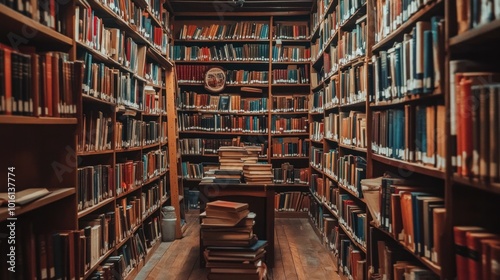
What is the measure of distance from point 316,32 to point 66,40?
435 centimetres

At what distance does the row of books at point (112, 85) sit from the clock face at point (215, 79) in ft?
7.33

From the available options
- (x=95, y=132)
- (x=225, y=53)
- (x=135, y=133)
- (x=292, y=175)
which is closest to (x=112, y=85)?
(x=95, y=132)

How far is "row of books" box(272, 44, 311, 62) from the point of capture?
6.54 meters

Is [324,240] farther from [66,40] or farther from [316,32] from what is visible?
[66,40]

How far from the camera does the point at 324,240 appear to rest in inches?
188

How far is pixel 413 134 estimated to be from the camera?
2.07 metres

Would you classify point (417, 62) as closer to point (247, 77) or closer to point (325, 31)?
point (325, 31)

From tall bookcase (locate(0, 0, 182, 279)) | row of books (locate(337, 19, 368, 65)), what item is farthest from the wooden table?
row of books (locate(337, 19, 368, 65))

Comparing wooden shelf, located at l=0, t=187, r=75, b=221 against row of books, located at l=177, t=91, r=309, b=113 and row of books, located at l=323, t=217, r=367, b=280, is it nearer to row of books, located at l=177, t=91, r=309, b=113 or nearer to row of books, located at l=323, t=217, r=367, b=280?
row of books, located at l=323, t=217, r=367, b=280

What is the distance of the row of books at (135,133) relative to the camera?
142 inches

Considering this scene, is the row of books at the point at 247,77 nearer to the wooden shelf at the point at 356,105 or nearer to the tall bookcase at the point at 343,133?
the tall bookcase at the point at 343,133

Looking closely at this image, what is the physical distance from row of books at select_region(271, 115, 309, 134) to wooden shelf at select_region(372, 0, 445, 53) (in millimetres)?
3782

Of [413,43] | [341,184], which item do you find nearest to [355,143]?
[341,184]

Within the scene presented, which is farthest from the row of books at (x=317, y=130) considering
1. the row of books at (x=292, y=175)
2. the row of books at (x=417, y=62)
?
the row of books at (x=417, y=62)
